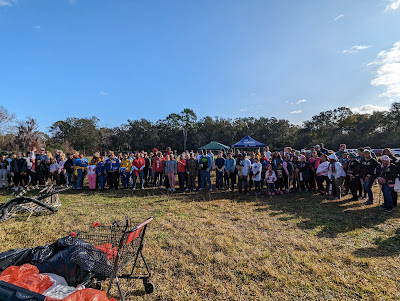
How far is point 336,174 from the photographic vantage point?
25.9ft

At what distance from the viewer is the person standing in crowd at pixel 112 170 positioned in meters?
10.1

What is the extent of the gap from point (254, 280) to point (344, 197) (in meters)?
6.86

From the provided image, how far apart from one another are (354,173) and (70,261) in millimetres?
8597

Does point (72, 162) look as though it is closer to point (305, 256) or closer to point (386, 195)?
point (305, 256)

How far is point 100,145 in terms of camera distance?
150 ft

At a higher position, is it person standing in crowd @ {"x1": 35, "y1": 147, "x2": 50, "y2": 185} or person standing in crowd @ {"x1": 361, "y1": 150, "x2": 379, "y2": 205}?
person standing in crowd @ {"x1": 35, "y1": 147, "x2": 50, "y2": 185}

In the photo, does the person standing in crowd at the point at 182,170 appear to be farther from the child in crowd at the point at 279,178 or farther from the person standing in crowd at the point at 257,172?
the child in crowd at the point at 279,178

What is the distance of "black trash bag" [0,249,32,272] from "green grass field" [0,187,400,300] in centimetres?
144

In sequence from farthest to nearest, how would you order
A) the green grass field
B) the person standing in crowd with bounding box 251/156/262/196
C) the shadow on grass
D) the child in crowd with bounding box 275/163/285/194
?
the child in crowd with bounding box 275/163/285/194, the person standing in crowd with bounding box 251/156/262/196, the shadow on grass, the green grass field

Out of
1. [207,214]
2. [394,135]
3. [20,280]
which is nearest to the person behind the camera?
[20,280]

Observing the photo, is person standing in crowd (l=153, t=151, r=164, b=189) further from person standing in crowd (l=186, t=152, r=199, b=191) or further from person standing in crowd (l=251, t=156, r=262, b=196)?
person standing in crowd (l=251, t=156, r=262, b=196)

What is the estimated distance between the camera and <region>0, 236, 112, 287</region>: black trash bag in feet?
8.11

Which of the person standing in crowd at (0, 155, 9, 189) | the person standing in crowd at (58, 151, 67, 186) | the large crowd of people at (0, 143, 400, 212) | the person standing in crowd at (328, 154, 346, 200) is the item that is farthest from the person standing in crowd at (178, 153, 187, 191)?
the person standing in crowd at (0, 155, 9, 189)

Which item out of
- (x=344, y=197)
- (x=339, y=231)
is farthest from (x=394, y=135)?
(x=339, y=231)
